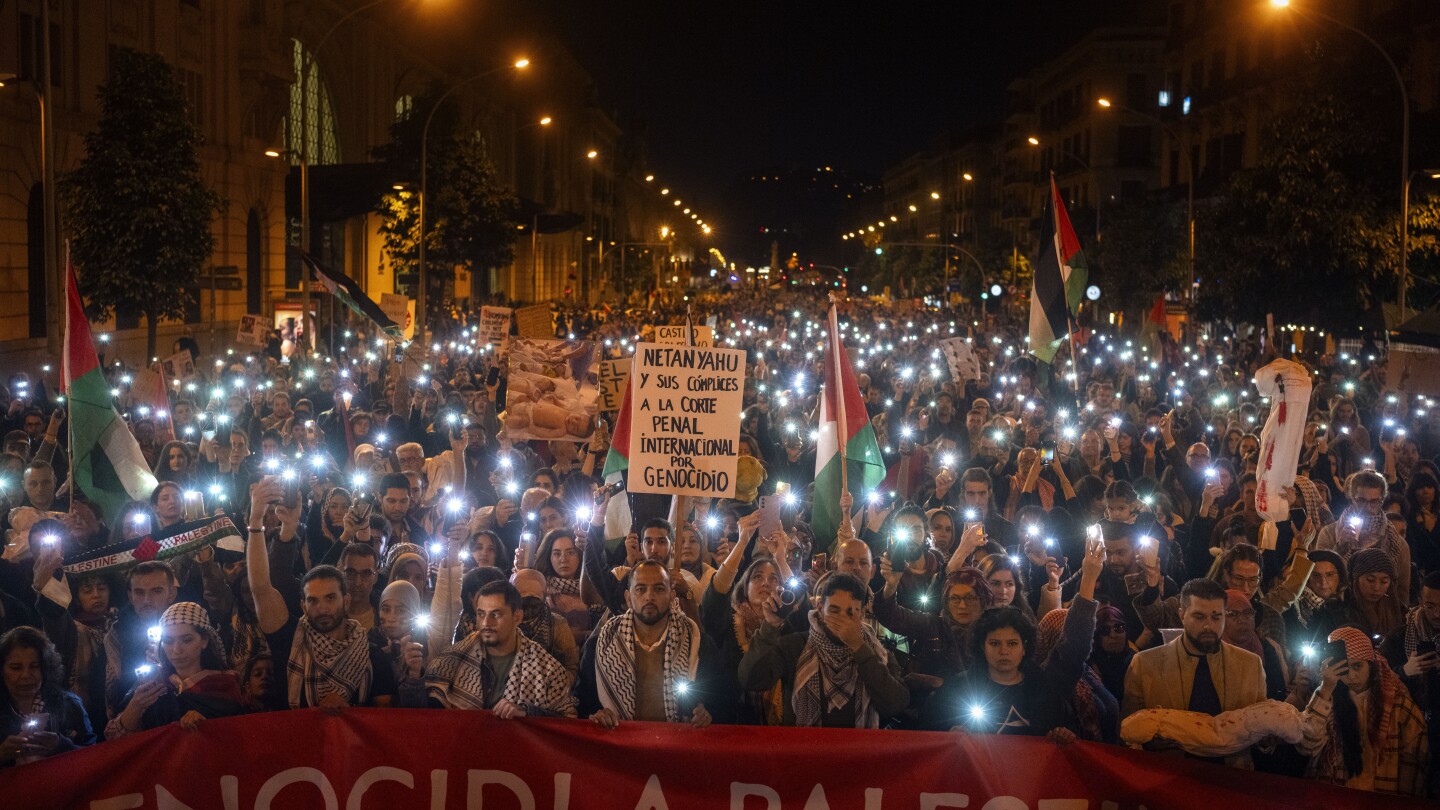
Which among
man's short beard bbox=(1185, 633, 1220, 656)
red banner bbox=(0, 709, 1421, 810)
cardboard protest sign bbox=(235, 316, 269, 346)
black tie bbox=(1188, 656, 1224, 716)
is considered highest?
cardboard protest sign bbox=(235, 316, 269, 346)

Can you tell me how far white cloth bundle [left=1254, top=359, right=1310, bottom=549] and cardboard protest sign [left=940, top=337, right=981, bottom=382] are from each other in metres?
9.97

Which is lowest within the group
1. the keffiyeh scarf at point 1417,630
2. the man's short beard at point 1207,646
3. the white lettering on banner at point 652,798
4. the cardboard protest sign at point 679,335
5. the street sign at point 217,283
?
the white lettering on banner at point 652,798

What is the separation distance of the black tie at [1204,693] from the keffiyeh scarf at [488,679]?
95.3 inches

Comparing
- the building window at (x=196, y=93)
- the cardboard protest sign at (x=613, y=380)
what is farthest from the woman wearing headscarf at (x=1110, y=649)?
the building window at (x=196, y=93)

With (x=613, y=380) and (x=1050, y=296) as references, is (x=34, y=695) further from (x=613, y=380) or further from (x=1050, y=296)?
(x=1050, y=296)

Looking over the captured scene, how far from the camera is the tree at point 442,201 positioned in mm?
44625

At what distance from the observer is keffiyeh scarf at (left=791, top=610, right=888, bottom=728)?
615 centimetres

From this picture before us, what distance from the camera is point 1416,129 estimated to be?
29.2 metres

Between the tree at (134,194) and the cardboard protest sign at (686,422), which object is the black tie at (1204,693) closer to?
the cardboard protest sign at (686,422)

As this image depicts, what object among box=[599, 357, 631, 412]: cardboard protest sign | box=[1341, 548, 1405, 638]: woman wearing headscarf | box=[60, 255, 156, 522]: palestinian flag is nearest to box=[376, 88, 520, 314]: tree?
box=[599, 357, 631, 412]: cardboard protest sign

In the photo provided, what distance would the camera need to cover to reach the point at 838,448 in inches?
366

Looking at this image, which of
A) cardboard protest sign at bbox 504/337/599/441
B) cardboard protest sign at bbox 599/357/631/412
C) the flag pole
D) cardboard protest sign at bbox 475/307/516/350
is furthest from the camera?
cardboard protest sign at bbox 475/307/516/350

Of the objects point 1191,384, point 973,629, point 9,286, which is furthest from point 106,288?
point 973,629

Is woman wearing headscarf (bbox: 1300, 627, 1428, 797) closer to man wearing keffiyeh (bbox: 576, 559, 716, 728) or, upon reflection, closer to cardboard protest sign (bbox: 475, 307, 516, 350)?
man wearing keffiyeh (bbox: 576, 559, 716, 728)
